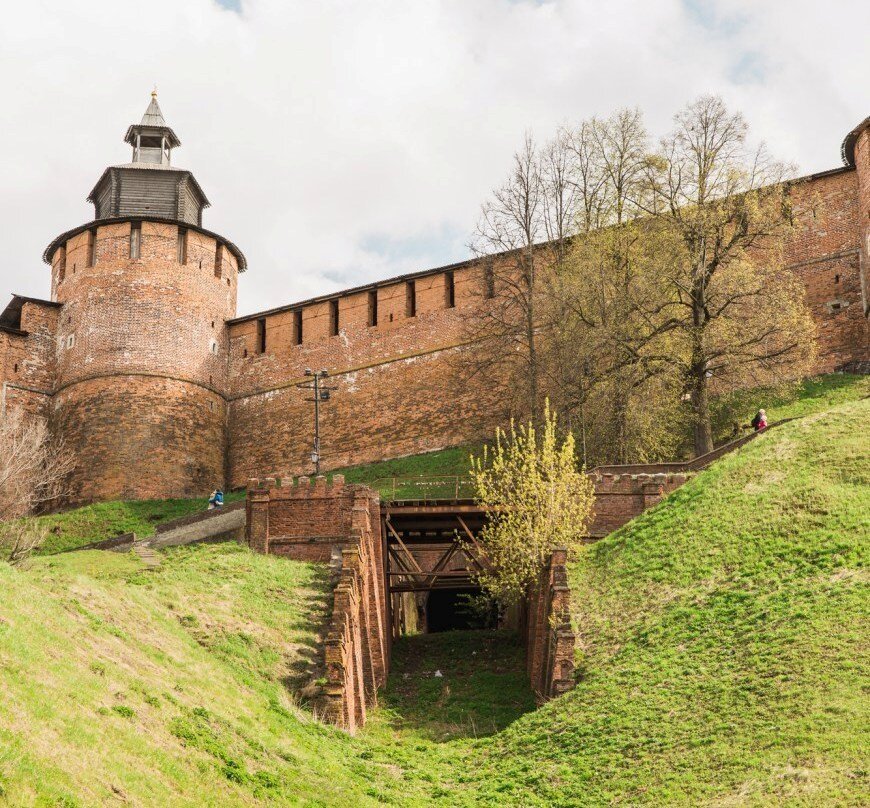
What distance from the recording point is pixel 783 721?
53.4 ft

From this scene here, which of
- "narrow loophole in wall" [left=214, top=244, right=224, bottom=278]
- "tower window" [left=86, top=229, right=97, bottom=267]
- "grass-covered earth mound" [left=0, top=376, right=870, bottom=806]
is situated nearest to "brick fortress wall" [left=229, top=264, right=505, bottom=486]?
"narrow loophole in wall" [left=214, top=244, right=224, bottom=278]

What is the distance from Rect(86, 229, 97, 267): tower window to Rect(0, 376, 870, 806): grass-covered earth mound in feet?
61.1

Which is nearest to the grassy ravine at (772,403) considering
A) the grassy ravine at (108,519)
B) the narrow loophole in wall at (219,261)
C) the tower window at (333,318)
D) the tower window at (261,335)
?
the grassy ravine at (108,519)

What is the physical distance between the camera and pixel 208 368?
42312mm

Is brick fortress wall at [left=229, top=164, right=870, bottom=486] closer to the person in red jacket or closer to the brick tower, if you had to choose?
the brick tower

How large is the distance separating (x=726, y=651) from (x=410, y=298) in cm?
2308

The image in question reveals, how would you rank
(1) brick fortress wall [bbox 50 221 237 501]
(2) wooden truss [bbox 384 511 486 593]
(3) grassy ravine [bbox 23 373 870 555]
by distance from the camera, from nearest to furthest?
1. (2) wooden truss [bbox 384 511 486 593]
2. (3) grassy ravine [bbox 23 373 870 555]
3. (1) brick fortress wall [bbox 50 221 237 501]

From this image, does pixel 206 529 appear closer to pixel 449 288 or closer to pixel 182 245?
pixel 449 288

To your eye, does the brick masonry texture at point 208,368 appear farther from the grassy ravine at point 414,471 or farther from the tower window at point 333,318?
the grassy ravine at point 414,471

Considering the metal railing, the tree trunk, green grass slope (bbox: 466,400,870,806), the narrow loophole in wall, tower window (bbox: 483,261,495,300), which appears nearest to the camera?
green grass slope (bbox: 466,400,870,806)

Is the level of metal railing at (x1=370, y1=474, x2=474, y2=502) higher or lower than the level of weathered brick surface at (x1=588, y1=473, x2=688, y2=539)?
higher

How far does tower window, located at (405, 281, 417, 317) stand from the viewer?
40.1 meters

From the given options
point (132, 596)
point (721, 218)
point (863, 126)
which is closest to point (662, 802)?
point (132, 596)

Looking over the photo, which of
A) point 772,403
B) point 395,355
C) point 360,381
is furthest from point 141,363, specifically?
point 772,403
